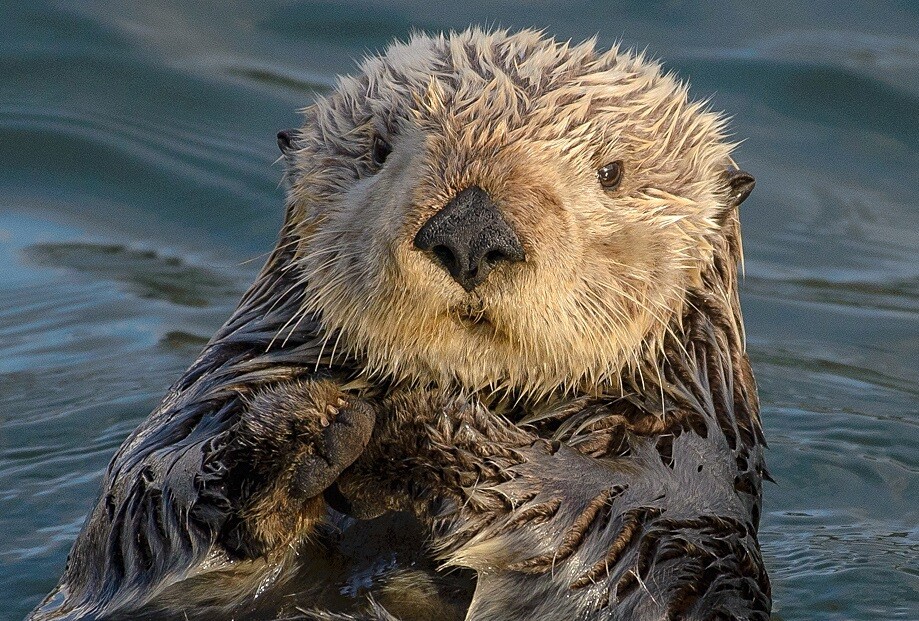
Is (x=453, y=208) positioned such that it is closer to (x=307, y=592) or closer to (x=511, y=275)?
(x=511, y=275)

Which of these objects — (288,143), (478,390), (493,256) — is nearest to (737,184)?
(478,390)

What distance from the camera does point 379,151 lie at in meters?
3.62

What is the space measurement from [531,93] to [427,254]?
658mm

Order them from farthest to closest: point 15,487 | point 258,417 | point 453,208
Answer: point 15,487
point 258,417
point 453,208

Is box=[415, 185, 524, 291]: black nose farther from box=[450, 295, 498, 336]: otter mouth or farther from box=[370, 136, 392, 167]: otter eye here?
box=[370, 136, 392, 167]: otter eye

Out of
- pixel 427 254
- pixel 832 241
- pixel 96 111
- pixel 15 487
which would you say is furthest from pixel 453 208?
pixel 96 111

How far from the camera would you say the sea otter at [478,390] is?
10.8 feet

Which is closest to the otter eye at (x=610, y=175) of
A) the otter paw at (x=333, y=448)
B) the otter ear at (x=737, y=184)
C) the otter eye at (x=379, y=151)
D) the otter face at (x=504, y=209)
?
the otter face at (x=504, y=209)

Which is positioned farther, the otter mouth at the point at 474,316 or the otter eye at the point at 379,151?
the otter eye at the point at 379,151

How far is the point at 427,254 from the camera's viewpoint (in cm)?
315

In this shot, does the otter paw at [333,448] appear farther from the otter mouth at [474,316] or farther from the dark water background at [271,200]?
the dark water background at [271,200]

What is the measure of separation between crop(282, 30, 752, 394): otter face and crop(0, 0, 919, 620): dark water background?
1.61m

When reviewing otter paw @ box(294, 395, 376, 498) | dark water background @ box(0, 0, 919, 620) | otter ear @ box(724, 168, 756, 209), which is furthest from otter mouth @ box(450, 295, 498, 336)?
dark water background @ box(0, 0, 919, 620)

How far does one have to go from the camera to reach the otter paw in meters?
3.29
